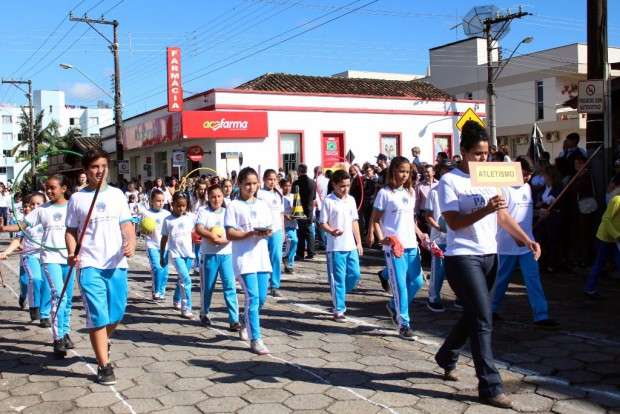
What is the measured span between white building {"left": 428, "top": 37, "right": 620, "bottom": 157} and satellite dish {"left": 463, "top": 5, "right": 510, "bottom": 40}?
6.08 m

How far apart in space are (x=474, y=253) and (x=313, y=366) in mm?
1875

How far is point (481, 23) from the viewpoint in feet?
124

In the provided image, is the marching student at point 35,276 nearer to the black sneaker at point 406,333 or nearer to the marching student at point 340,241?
the marching student at point 340,241

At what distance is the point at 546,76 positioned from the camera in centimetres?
4166

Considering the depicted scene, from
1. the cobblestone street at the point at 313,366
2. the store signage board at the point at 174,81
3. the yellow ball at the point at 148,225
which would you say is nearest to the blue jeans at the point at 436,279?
the cobblestone street at the point at 313,366

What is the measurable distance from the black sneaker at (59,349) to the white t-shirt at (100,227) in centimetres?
133

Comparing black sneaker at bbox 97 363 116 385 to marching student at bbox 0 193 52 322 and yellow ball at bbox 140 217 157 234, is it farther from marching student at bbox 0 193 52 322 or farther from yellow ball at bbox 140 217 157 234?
yellow ball at bbox 140 217 157 234

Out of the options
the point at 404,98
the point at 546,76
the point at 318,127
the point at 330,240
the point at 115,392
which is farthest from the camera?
the point at 546,76

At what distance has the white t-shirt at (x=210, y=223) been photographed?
7402 millimetres

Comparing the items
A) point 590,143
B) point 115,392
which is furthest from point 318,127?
point 115,392

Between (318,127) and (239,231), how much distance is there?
22.7 m

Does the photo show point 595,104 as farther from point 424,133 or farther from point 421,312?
point 424,133

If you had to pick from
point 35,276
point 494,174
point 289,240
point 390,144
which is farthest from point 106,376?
point 390,144

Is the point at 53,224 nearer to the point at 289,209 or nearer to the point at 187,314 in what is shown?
the point at 187,314
